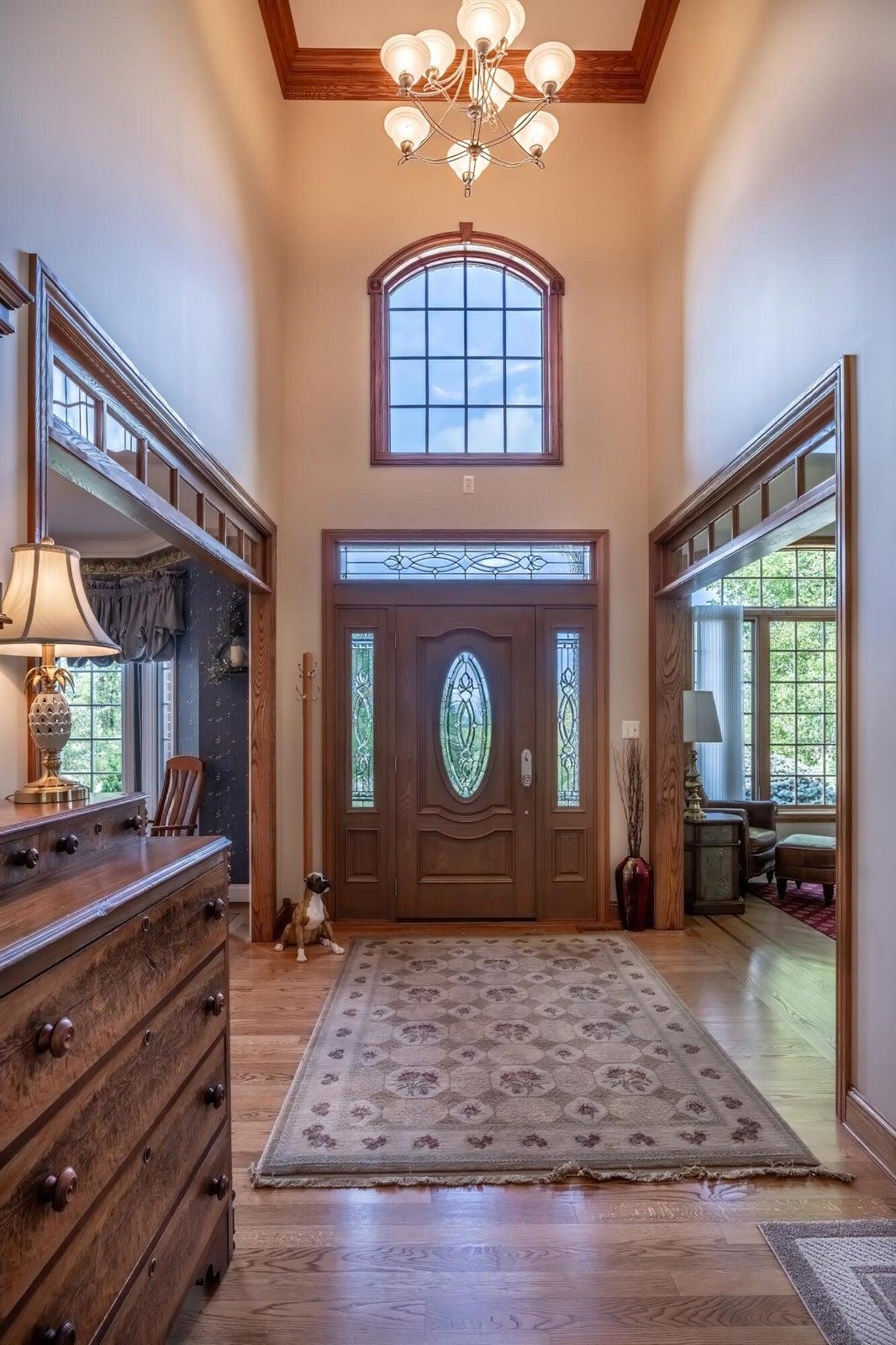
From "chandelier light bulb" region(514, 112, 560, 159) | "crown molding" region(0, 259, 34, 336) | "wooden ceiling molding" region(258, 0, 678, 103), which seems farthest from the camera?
"wooden ceiling molding" region(258, 0, 678, 103)

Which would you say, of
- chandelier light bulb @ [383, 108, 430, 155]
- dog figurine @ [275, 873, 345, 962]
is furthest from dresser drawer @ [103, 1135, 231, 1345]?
chandelier light bulb @ [383, 108, 430, 155]

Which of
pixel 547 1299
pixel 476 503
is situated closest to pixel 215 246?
pixel 476 503

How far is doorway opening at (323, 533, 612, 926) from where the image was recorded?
489 cm

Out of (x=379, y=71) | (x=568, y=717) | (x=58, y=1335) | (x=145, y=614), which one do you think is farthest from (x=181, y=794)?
(x=379, y=71)

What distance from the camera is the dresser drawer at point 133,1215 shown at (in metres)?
1.05

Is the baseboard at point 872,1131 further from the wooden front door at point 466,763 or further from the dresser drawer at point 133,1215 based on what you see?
the wooden front door at point 466,763

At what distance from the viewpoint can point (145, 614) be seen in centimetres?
574

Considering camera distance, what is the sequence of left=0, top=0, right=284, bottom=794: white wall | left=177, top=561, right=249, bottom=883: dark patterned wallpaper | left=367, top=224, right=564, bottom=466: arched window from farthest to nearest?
left=177, top=561, right=249, bottom=883: dark patterned wallpaper, left=367, top=224, right=564, bottom=466: arched window, left=0, top=0, right=284, bottom=794: white wall

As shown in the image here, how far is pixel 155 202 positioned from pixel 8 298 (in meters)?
1.34

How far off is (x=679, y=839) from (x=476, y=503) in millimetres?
2556

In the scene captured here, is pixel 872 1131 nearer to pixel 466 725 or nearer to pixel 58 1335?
pixel 58 1335

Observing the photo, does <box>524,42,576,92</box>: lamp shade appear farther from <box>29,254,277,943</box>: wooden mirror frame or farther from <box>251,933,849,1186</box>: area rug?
<box>251,933,849,1186</box>: area rug

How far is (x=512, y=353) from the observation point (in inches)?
201

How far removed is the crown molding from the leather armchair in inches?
195
